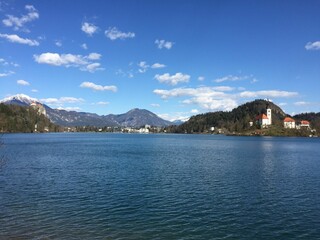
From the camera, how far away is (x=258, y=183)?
44.9 m

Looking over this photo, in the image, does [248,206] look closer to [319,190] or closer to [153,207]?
[153,207]

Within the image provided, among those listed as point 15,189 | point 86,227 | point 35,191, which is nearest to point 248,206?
point 86,227

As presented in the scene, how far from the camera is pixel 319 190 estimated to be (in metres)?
40.2

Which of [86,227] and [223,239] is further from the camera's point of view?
[86,227]

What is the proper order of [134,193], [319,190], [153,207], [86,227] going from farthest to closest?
[319,190]
[134,193]
[153,207]
[86,227]

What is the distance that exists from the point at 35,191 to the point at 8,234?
49.8ft

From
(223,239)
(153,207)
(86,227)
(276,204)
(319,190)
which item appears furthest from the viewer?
(319,190)

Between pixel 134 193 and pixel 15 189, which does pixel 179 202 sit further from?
pixel 15 189

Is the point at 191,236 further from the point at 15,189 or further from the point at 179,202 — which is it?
the point at 15,189

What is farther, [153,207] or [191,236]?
[153,207]

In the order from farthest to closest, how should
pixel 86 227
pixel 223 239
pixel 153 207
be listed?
pixel 153 207, pixel 86 227, pixel 223 239

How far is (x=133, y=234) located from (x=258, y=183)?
26468mm

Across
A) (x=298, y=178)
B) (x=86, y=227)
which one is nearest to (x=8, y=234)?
(x=86, y=227)

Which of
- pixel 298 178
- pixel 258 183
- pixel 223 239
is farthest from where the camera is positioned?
pixel 298 178
